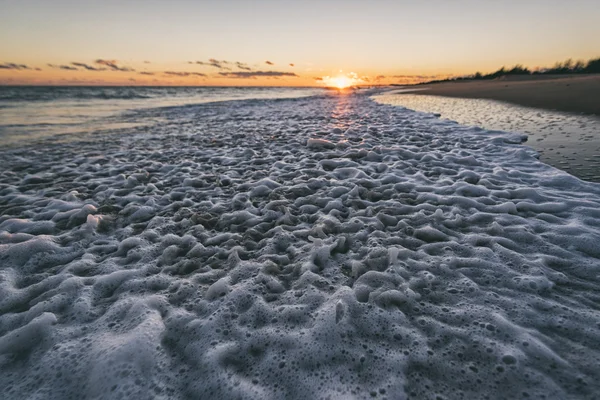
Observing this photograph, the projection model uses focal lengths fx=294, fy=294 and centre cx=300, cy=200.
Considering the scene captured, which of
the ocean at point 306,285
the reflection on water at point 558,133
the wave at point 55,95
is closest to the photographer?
the ocean at point 306,285

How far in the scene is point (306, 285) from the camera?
2.61 m

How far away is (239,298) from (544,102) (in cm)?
1501

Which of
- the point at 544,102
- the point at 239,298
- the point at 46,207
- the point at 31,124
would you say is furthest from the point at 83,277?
the point at 544,102

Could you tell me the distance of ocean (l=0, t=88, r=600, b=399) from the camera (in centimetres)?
184

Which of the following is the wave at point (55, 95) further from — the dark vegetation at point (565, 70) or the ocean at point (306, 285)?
the dark vegetation at point (565, 70)

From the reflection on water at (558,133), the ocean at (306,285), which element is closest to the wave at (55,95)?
the ocean at (306,285)

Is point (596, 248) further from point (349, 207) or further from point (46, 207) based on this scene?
point (46, 207)

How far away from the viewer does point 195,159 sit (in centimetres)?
683

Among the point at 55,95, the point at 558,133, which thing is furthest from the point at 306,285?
the point at 55,95

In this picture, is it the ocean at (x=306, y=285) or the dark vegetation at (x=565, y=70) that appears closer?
the ocean at (x=306, y=285)

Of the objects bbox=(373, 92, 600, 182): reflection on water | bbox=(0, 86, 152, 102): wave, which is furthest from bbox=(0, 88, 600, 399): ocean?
bbox=(0, 86, 152, 102): wave

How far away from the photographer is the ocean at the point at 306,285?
6.03 ft

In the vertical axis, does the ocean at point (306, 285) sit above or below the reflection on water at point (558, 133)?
below

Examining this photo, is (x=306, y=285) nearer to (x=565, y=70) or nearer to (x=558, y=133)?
(x=558, y=133)
